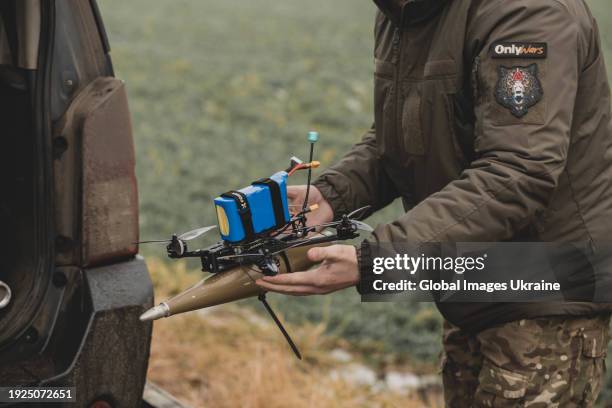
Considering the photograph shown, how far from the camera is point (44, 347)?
283 centimetres

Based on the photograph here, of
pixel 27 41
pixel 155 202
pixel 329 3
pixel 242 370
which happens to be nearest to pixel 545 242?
pixel 27 41

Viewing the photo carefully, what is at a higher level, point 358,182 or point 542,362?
point 358,182

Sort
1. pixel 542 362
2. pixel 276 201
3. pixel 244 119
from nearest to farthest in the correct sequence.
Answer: pixel 276 201, pixel 542 362, pixel 244 119

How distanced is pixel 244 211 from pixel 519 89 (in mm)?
757

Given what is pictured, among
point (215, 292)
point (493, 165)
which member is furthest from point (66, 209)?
point (493, 165)

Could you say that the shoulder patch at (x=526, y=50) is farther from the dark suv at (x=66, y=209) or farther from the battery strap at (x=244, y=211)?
the dark suv at (x=66, y=209)

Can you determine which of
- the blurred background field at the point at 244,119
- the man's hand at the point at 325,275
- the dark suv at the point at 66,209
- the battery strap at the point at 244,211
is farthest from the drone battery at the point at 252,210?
the blurred background field at the point at 244,119

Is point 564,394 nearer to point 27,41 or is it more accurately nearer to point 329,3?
point 27,41

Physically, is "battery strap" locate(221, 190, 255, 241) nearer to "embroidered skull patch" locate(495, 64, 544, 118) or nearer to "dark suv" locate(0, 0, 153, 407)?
"dark suv" locate(0, 0, 153, 407)

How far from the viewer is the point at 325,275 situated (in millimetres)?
2363

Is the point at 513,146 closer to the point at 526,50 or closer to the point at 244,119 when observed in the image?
the point at 526,50

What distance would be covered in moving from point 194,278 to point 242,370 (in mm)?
1498

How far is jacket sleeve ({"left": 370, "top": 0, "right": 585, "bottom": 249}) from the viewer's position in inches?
93.0

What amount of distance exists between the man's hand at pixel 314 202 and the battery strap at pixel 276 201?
1.36 ft
